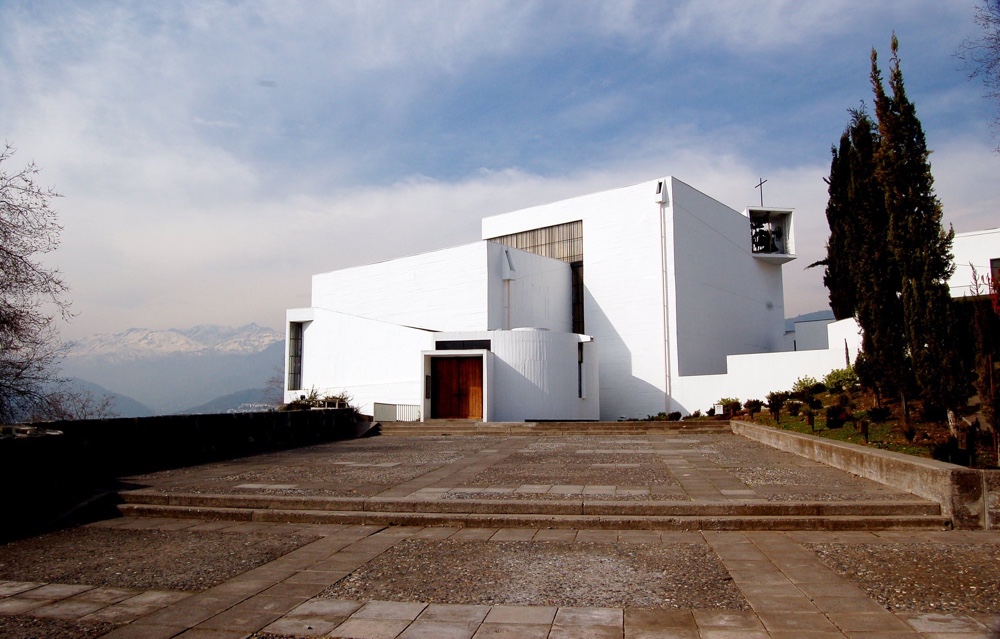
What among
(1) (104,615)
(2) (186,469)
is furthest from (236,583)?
(2) (186,469)

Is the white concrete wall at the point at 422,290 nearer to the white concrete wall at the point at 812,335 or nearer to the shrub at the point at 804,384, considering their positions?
the shrub at the point at 804,384

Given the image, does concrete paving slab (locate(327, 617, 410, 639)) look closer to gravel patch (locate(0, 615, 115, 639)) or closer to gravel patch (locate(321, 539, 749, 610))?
gravel patch (locate(321, 539, 749, 610))

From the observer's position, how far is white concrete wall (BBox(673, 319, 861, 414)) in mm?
25656

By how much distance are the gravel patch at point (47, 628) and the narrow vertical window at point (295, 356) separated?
99.6 ft

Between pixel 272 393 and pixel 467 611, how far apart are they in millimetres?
64791

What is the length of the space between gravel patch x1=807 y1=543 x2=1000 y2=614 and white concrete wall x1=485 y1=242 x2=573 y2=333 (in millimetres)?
25550

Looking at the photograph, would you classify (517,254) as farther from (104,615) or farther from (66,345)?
(104,615)

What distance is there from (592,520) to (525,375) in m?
19.9

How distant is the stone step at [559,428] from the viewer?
2123 cm

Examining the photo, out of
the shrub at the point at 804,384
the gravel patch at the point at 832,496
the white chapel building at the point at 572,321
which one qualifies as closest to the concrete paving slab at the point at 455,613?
the gravel patch at the point at 832,496

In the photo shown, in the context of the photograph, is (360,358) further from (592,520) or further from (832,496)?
(832,496)

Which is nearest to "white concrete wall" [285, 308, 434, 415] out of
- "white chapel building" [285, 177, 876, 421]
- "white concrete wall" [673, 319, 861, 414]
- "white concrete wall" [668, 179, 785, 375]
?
"white chapel building" [285, 177, 876, 421]

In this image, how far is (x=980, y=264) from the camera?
26234 millimetres

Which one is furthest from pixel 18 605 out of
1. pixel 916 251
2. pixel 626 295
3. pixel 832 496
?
pixel 626 295
